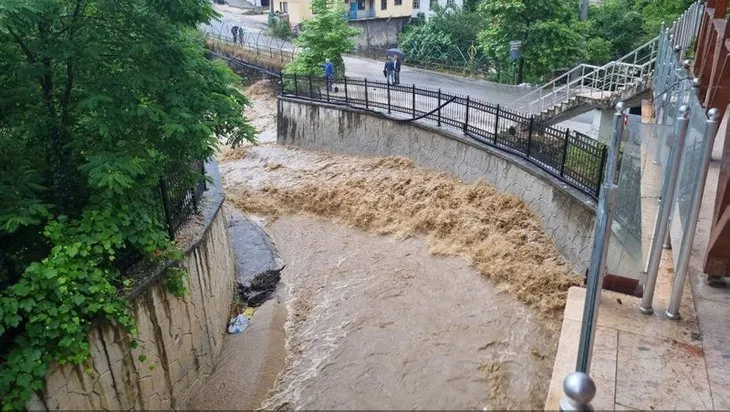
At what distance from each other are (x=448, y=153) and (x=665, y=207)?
9404 millimetres

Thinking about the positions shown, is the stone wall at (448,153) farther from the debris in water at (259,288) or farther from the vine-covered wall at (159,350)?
the vine-covered wall at (159,350)

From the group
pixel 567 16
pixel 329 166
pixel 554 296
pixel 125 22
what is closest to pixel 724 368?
pixel 554 296

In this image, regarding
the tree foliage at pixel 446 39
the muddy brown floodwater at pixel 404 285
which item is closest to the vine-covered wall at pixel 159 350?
the muddy brown floodwater at pixel 404 285

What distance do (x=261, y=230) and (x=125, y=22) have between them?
736cm

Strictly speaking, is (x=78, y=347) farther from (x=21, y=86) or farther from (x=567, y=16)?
(x=567, y=16)

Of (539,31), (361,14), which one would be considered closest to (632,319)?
(539,31)

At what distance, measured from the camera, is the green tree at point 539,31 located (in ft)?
62.6

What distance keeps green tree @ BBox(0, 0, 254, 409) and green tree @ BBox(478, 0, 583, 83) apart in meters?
15.2

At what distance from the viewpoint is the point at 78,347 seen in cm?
527

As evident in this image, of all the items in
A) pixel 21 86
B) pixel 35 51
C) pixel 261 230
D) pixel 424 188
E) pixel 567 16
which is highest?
pixel 567 16

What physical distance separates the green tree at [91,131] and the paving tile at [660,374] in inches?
202

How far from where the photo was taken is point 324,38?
2178cm

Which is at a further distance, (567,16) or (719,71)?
(567,16)

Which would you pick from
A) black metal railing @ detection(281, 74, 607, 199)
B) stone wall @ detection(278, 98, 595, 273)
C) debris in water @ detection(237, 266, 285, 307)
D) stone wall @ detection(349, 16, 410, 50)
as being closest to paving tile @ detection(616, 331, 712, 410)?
stone wall @ detection(278, 98, 595, 273)
